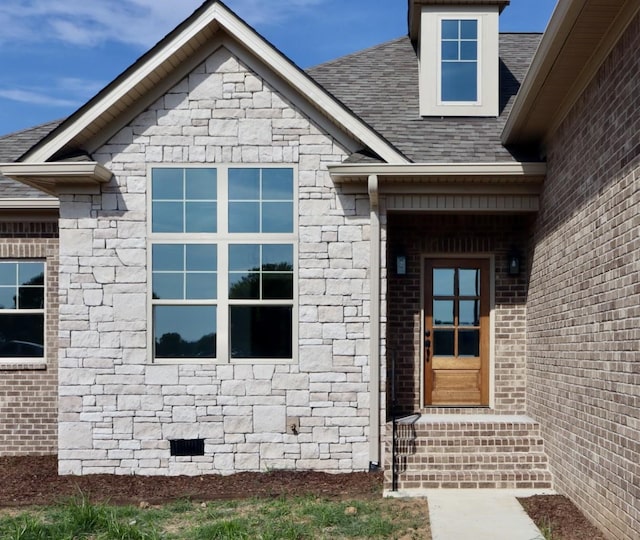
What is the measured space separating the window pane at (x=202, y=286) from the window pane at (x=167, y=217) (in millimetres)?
583

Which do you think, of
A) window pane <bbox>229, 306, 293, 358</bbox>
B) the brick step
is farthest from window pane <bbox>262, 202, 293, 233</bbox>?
the brick step

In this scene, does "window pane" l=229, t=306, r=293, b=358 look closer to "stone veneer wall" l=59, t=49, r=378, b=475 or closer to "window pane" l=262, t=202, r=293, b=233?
"stone veneer wall" l=59, t=49, r=378, b=475

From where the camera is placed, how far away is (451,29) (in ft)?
32.3

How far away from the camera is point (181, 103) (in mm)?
8070

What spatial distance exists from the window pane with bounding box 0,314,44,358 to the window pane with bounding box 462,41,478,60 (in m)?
6.73

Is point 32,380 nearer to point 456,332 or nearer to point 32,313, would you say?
point 32,313

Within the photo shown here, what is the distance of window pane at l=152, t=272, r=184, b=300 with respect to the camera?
8.04 metres

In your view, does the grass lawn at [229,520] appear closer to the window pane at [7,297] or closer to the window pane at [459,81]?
the window pane at [7,297]

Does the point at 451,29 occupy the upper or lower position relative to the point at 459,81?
upper

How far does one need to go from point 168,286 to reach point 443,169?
3.41m

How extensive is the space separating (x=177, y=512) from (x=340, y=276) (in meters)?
3.08

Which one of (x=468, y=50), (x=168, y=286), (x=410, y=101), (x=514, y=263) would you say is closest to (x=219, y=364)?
(x=168, y=286)

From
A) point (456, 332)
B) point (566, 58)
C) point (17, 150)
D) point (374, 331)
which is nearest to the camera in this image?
point (566, 58)

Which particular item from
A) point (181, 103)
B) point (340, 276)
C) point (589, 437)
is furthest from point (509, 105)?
point (589, 437)
